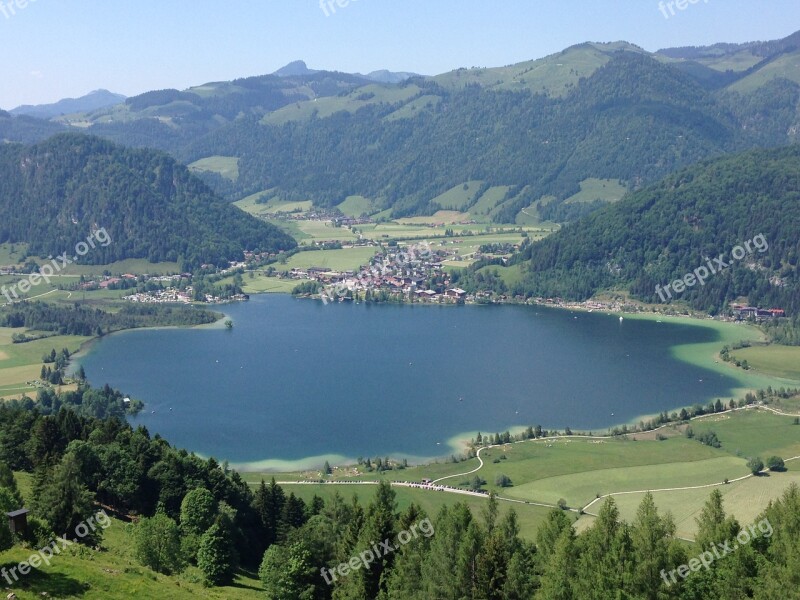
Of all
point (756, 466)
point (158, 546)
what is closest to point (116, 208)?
point (756, 466)

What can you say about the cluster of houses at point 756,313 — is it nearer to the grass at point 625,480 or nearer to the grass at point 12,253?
the grass at point 625,480

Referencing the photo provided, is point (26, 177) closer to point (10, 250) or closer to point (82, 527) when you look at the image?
point (10, 250)

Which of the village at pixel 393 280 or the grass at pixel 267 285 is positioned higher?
the village at pixel 393 280

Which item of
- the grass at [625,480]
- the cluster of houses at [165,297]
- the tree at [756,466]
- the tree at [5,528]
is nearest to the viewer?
the tree at [5,528]

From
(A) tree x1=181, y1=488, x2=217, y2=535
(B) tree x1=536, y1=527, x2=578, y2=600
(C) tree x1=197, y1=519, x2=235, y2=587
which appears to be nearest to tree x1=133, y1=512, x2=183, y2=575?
(C) tree x1=197, y1=519, x2=235, y2=587

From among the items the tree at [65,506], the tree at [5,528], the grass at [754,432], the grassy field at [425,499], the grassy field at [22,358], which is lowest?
the grassy field at [22,358]

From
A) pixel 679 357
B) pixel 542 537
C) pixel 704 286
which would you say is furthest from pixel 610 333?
pixel 542 537

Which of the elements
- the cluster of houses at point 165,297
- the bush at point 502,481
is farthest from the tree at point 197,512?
the cluster of houses at point 165,297

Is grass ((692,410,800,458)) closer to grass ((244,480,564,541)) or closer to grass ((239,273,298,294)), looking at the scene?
grass ((244,480,564,541))

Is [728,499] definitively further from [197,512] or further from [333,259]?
[333,259]
